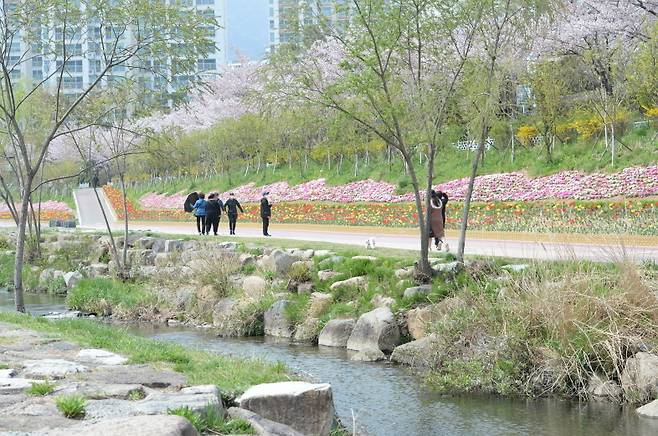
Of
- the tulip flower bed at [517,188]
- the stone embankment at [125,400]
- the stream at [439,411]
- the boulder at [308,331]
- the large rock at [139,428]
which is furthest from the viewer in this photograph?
the tulip flower bed at [517,188]

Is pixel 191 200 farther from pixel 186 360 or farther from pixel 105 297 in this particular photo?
pixel 186 360

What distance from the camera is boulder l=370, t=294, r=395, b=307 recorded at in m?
14.3

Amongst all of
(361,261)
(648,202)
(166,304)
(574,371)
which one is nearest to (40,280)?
(166,304)

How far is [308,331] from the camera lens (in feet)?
49.1

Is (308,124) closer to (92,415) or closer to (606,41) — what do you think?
(92,415)

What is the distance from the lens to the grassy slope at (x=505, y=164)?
2797cm

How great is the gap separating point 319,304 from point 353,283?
0.75 meters

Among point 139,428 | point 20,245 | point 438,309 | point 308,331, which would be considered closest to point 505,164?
point 308,331

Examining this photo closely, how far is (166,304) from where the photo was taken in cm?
1888

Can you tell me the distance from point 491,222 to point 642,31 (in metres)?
11.0

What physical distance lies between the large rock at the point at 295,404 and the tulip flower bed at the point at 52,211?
45.3 metres

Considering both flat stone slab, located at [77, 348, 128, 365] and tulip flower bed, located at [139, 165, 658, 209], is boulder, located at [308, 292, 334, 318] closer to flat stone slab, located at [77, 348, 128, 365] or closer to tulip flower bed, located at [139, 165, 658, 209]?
flat stone slab, located at [77, 348, 128, 365]

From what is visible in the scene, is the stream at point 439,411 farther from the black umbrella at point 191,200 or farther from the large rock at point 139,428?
the black umbrella at point 191,200

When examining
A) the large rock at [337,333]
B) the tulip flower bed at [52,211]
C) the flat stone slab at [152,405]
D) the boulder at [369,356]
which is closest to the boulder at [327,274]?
the large rock at [337,333]
